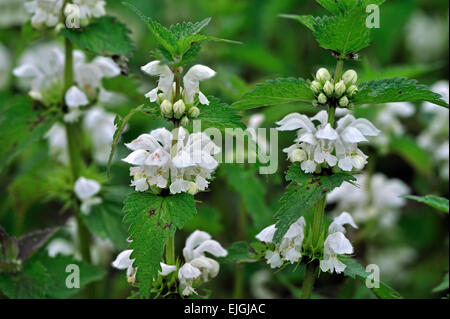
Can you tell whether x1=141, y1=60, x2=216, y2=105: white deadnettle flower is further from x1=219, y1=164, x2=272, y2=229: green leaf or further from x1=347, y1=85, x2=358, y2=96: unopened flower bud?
x1=219, y1=164, x2=272, y2=229: green leaf

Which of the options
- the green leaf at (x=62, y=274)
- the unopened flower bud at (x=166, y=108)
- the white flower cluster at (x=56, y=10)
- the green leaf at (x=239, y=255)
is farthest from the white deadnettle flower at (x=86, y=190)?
the unopened flower bud at (x=166, y=108)

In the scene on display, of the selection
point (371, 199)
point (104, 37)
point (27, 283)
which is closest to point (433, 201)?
point (371, 199)

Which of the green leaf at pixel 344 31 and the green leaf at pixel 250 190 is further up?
the green leaf at pixel 344 31

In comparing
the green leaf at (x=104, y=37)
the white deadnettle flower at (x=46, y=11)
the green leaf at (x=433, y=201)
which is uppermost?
the white deadnettle flower at (x=46, y=11)

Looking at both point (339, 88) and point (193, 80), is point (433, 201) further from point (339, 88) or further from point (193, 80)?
point (193, 80)

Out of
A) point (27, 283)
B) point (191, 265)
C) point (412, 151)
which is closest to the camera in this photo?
point (191, 265)

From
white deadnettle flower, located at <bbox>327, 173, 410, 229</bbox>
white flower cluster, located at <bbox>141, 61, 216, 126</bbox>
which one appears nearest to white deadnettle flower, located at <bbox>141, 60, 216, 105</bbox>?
white flower cluster, located at <bbox>141, 61, 216, 126</bbox>

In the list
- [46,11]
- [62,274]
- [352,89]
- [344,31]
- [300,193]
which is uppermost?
[46,11]

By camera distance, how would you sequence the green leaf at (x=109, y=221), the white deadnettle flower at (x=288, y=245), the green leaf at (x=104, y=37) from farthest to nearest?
the green leaf at (x=109, y=221), the green leaf at (x=104, y=37), the white deadnettle flower at (x=288, y=245)

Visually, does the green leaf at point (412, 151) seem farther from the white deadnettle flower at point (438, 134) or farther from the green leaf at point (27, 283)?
the green leaf at point (27, 283)
